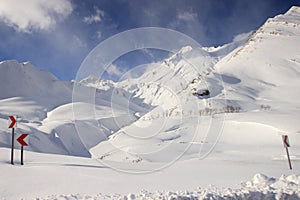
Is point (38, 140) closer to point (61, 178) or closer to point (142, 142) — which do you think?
point (142, 142)

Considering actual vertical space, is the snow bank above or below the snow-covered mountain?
below

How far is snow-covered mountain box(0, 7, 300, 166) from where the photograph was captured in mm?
32094

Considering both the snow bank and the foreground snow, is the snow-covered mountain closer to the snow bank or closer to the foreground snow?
the foreground snow

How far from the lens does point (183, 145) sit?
123 feet

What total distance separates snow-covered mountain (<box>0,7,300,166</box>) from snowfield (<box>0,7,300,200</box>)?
338 millimetres

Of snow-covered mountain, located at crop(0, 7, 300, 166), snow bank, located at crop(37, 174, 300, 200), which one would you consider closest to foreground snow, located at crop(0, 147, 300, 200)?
snow bank, located at crop(37, 174, 300, 200)

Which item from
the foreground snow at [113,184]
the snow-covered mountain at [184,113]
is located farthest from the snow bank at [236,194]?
the snow-covered mountain at [184,113]

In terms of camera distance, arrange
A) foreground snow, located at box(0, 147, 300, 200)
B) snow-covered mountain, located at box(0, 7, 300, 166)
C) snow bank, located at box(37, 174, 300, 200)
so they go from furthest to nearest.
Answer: snow-covered mountain, located at box(0, 7, 300, 166) → foreground snow, located at box(0, 147, 300, 200) → snow bank, located at box(37, 174, 300, 200)

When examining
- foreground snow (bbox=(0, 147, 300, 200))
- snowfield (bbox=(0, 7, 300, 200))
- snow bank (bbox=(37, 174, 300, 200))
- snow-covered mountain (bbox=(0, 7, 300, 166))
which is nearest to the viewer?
snow bank (bbox=(37, 174, 300, 200))

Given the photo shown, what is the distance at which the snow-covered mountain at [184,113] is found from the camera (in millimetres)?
32094

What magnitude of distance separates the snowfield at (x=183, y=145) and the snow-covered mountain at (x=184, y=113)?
0.34 metres

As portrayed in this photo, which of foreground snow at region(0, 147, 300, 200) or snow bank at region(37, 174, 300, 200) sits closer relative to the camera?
A: snow bank at region(37, 174, 300, 200)

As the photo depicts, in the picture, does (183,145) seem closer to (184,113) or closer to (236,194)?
(236,194)

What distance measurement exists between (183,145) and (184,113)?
3537cm
